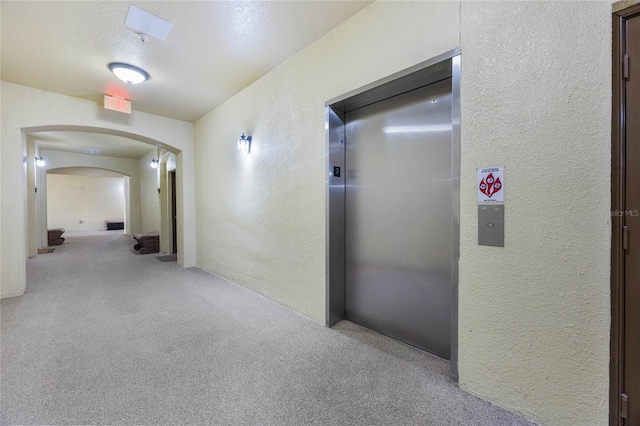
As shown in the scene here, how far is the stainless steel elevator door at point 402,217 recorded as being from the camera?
1.99m

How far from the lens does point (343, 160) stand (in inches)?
104

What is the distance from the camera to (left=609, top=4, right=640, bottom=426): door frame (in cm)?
118

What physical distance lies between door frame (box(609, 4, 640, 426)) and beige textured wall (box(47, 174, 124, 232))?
58.0 ft

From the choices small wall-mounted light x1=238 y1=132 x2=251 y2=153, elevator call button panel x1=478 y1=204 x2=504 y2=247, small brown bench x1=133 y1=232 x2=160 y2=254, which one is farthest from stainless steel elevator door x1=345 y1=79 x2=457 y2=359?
small brown bench x1=133 y1=232 x2=160 y2=254

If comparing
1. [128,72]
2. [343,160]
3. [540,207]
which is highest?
[128,72]

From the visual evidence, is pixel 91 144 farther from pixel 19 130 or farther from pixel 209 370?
pixel 209 370

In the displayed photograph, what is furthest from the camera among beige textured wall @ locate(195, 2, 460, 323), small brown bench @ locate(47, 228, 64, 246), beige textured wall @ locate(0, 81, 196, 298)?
small brown bench @ locate(47, 228, 64, 246)

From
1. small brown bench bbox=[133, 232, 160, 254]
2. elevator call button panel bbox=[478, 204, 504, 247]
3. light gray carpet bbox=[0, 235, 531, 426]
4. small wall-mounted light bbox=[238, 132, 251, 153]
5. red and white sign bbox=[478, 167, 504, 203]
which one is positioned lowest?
light gray carpet bbox=[0, 235, 531, 426]

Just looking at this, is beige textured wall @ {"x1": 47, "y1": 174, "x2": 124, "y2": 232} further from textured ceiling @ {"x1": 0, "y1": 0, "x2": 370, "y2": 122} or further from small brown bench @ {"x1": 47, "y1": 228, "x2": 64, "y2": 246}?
textured ceiling @ {"x1": 0, "y1": 0, "x2": 370, "y2": 122}

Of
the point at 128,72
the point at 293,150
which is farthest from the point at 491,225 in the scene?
the point at 128,72

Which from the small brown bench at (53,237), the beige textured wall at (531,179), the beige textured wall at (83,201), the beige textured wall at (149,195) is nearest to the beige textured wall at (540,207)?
the beige textured wall at (531,179)

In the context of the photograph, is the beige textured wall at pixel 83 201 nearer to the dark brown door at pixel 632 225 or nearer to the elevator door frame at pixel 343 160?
the elevator door frame at pixel 343 160

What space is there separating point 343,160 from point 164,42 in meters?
2.14

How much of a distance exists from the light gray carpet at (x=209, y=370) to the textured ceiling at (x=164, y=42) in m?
2.81
